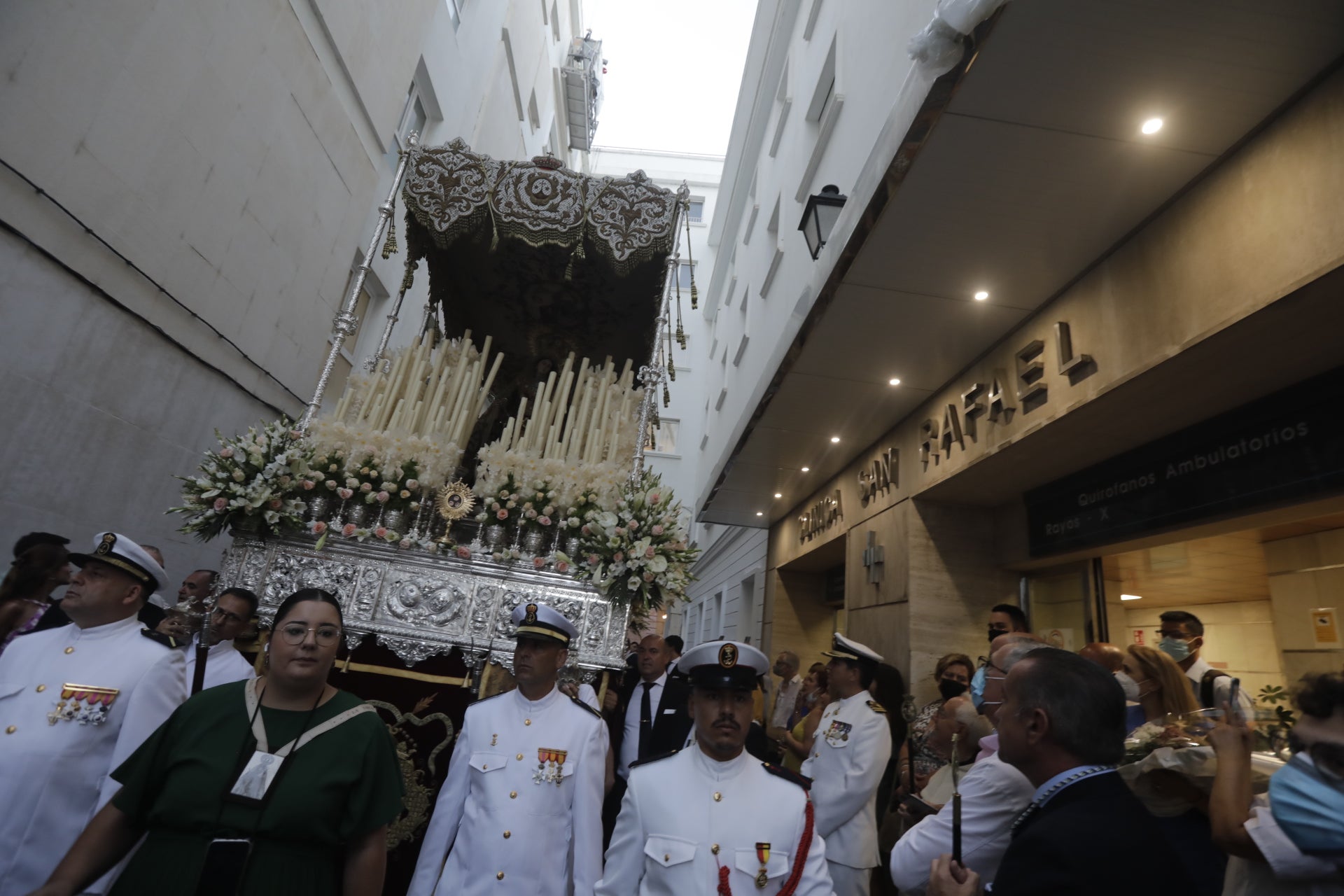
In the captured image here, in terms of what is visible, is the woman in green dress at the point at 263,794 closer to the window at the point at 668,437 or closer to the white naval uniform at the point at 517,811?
the white naval uniform at the point at 517,811

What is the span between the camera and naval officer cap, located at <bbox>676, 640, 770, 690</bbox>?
2047mm

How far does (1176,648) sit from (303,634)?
3.97m

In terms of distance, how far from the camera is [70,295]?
4754 millimetres

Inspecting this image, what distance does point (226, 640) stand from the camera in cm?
317

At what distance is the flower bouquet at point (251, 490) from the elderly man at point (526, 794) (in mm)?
1688

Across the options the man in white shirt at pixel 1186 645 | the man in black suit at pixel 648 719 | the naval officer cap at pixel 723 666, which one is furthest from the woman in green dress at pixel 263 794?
the man in white shirt at pixel 1186 645

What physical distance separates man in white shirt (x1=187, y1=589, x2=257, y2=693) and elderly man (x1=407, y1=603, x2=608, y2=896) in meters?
1.13

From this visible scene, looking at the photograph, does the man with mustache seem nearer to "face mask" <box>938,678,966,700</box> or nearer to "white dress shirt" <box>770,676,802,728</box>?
"face mask" <box>938,678,966,700</box>

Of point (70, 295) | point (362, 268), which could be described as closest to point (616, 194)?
point (362, 268)

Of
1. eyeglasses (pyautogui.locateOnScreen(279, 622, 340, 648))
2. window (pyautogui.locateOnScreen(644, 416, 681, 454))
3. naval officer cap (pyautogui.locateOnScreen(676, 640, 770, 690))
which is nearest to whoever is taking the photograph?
eyeglasses (pyautogui.locateOnScreen(279, 622, 340, 648))

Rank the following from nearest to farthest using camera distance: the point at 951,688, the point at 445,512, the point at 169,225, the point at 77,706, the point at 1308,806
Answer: the point at 1308,806 < the point at 77,706 < the point at 445,512 < the point at 951,688 < the point at 169,225

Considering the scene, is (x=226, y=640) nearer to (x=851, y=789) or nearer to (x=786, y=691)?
(x=851, y=789)

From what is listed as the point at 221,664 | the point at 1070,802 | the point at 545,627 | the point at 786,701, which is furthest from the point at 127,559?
the point at 786,701

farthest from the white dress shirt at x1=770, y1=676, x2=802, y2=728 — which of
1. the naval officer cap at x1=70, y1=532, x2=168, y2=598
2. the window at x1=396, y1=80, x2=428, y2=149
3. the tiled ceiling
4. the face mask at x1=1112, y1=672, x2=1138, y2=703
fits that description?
the window at x1=396, y1=80, x2=428, y2=149
